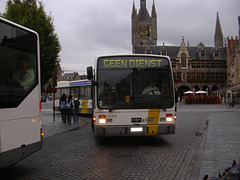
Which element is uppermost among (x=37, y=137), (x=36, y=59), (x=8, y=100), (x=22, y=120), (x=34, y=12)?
(x=34, y=12)

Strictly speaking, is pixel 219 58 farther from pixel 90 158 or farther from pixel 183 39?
pixel 90 158

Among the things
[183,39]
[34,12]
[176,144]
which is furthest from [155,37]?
[176,144]

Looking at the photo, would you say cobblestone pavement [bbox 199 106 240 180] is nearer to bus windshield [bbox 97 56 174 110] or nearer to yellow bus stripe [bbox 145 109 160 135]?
yellow bus stripe [bbox 145 109 160 135]

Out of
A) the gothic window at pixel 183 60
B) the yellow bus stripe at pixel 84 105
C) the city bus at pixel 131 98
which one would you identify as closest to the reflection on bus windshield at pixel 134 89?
→ the city bus at pixel 131 98

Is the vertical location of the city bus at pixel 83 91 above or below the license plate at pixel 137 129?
above

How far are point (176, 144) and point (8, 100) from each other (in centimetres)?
531

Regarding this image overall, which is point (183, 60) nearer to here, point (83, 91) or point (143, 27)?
point (143, 27)

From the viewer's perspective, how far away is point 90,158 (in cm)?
596

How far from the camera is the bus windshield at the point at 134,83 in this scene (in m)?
7.21

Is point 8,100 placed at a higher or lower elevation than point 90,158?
higher

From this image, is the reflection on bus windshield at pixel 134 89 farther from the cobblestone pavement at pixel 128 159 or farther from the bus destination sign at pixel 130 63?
the cobblestone pavement at pixel 128 159

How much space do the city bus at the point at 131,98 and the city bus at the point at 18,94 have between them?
8.03 feet

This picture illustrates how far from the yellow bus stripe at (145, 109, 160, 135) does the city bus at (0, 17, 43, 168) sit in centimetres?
330

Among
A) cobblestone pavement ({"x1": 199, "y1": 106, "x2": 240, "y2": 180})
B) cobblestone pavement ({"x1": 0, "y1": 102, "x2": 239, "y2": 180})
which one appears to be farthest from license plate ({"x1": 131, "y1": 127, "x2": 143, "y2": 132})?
cobblestone pavement ({"x1": 199, "y1": 106, "x2": 240, "y2": 180})
